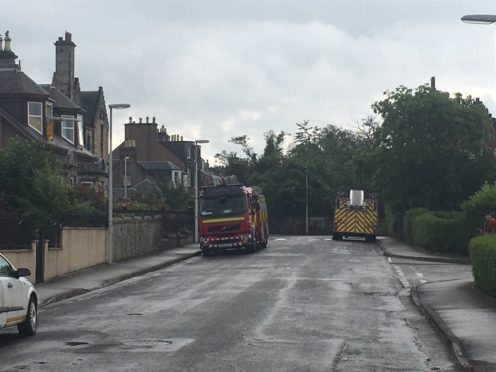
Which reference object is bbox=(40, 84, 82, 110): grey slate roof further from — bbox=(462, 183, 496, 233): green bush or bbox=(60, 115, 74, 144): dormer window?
bbox=(462, 183, 496, 233): green bush

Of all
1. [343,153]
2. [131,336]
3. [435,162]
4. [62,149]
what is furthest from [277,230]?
[131,336]

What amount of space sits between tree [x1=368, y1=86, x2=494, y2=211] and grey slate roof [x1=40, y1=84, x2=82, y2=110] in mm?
Answer: 17255

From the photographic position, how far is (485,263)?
2100cm

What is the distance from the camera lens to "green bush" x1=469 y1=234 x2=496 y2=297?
20.2 meters

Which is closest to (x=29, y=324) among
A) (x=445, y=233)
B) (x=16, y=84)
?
(x=445, y=233)

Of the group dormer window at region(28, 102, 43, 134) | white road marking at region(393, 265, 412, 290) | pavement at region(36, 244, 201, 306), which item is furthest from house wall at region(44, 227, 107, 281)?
dormer window at region(28, 102, 43, 134)

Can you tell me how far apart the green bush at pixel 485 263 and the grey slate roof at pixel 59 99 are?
114ft

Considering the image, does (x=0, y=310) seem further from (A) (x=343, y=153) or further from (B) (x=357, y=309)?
(A) (x=343, y=153)

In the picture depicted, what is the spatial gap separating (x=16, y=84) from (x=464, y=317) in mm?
34988

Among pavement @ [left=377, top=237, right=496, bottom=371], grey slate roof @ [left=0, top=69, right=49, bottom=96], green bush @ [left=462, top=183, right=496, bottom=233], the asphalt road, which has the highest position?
grey slate roof @ [left=0, top=69, right=49, bottom=96]

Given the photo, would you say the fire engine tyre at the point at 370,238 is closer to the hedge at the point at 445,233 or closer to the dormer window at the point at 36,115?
the hedge at the point at 445,233

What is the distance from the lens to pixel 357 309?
19688 mm

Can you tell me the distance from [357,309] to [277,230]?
234 ft

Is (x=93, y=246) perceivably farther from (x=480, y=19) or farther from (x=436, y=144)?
(x=436, y=144)
